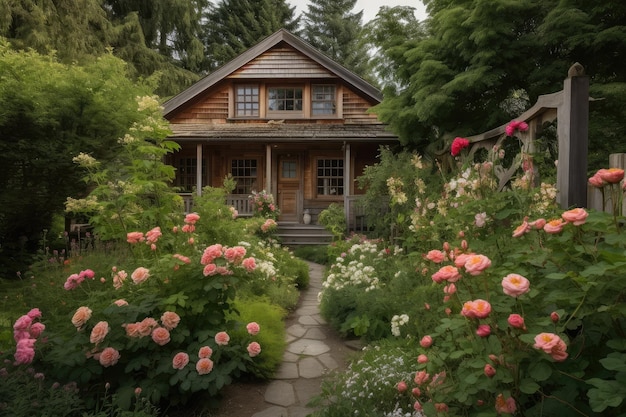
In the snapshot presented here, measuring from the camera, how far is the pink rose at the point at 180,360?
238cm

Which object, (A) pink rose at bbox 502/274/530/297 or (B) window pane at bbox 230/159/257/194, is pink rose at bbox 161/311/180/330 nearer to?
(A) pink rose at bbox 502/274/530/297

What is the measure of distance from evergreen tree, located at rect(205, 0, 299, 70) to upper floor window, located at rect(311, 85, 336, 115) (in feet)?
42.0

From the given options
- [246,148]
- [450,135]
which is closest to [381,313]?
[450,135]

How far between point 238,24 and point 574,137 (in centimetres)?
2493

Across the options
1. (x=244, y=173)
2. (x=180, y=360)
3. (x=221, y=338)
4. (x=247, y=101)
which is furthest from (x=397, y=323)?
(x=247, y=101)

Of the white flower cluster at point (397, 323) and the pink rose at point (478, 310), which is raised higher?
the pink rose at point (478, 310)

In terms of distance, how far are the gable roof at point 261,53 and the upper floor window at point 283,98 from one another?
1202 millimetres

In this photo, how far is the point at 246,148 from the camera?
13.7 meters

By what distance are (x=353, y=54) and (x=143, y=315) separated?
91.0 ft

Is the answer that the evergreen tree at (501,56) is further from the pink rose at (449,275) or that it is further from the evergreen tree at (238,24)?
the evergreen tree at (238,24)

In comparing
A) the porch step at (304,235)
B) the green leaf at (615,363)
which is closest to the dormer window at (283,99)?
the porch step at (304,235)

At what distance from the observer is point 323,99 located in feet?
44.0

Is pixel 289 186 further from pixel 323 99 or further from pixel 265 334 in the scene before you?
pixel 265 334

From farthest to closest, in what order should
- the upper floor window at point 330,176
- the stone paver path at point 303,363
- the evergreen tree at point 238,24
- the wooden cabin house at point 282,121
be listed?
the evergreen tree at point 238,24
the upper floor window at point 330,176
the wooden cabin house at point 282,121
the stone paver path at point 303,363
